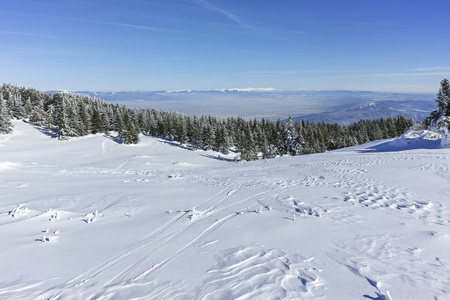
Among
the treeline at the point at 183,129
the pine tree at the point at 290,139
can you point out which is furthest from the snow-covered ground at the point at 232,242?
the treeline at the point at 183,129

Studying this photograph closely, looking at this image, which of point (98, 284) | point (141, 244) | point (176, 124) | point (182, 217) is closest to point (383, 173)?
point (182, 217)

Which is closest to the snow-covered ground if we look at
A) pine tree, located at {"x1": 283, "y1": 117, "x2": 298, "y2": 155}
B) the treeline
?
pine tree, located at {"x1": 283, "y1": 117, "x2": 298, "y2": 155}

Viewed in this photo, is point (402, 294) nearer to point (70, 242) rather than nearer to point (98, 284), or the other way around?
point (98, 284)

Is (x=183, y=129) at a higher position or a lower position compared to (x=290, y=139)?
higher

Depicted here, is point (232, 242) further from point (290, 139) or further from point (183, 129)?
point (183, 129)

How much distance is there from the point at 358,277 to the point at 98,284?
543 cm

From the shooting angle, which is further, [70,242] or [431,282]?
[70,242]

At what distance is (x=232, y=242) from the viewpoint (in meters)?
6.17

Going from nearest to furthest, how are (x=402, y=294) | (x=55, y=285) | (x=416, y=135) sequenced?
(x=402, y=294) < (x=55, y=285) < (x=416, y=135)

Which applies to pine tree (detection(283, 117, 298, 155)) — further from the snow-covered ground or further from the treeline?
the snow-covered ground

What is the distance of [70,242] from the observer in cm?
646

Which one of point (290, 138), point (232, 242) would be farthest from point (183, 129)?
point (232, 242)

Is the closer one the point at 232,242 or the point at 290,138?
the point at 232,242

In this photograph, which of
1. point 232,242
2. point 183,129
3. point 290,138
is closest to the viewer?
point 232,242
